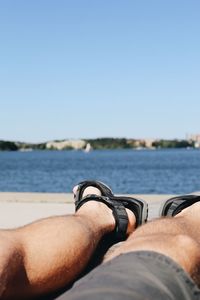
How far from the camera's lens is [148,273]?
3.96ft

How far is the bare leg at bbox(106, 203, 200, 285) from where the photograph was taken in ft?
4.48

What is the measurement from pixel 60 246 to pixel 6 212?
4.80m

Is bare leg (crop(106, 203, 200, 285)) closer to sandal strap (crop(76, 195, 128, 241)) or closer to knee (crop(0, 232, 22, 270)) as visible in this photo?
knee (crop(0, 232, 22, 270))

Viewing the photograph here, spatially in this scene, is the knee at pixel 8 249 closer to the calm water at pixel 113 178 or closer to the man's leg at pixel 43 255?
the man's leg at pixel 43 255

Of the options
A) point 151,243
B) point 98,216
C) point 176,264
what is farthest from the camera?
point 98,216

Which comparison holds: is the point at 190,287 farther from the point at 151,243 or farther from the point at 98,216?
the point at 98,216

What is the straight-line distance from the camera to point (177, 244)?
142cm

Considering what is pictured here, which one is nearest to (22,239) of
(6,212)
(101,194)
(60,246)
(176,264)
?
(60,246)

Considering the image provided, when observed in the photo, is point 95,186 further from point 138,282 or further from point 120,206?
point 138,282

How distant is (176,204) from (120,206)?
231 mm

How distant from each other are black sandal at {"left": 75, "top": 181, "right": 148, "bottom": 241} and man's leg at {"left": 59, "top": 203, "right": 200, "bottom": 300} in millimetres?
849

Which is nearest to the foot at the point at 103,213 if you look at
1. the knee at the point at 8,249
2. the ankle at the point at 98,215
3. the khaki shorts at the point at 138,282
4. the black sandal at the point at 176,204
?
the ankle at the point at 98,215

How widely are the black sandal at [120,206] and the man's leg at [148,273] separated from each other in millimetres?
849

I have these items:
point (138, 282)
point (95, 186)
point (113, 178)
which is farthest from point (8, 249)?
point (113, 178)
